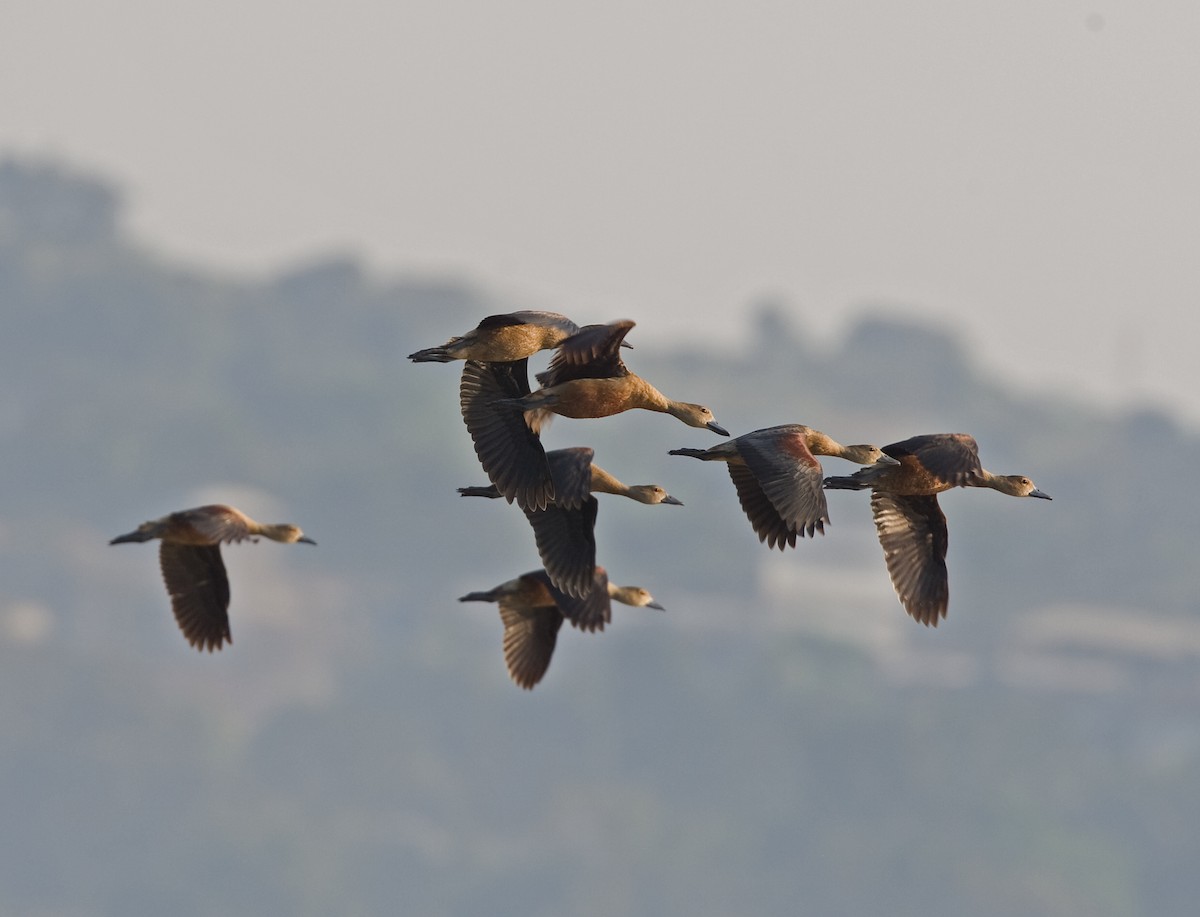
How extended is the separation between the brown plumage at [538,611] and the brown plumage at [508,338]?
3.64 m

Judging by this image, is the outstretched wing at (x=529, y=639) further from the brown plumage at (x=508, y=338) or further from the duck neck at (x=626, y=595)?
the brown plumage at (x=508, y=338)

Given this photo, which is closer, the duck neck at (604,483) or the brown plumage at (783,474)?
the brown plumage at (783,474)

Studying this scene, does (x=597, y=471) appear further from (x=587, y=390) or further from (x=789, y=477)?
(x=789, y=477)

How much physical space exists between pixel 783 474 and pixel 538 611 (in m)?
7.52

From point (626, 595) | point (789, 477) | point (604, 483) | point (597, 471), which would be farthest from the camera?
point (626, 595)

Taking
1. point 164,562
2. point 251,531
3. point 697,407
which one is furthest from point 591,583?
point 164,562

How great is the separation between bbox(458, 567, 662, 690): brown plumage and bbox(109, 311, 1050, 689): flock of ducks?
5cm

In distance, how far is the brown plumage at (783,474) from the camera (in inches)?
843

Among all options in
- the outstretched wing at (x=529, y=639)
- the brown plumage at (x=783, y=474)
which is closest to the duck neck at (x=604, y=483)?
the brown plumage at (x=783, y=474)

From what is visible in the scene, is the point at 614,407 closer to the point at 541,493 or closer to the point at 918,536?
the point at 541,493

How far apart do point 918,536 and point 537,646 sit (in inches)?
222

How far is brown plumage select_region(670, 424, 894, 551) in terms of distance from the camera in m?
21.4

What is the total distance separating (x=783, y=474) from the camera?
21.6 m

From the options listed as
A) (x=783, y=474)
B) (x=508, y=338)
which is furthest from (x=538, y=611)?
(x=783, y=474)
